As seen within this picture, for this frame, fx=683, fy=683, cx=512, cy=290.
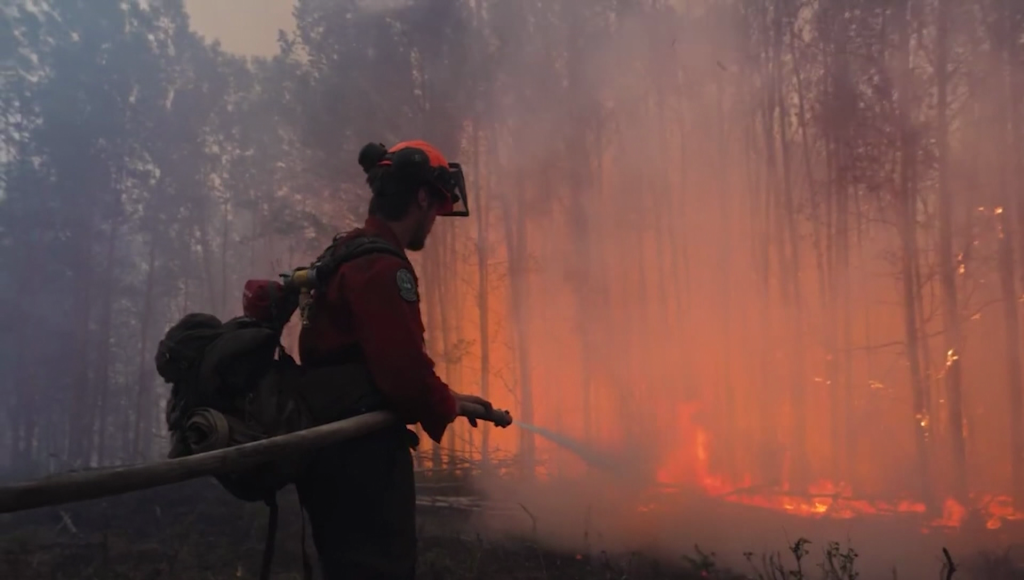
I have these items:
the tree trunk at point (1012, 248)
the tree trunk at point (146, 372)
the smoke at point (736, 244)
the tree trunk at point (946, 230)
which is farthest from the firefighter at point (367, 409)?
the tree trunk at point (146, 372)

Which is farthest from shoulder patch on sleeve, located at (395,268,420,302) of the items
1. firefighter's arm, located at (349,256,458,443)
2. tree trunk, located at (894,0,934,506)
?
tree trunk, located at (894,0,934,506)

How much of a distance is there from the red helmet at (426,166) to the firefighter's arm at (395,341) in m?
0.43

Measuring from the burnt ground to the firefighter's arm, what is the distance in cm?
400

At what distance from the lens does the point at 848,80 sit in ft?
31.2

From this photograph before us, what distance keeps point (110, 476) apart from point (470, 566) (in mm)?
4874

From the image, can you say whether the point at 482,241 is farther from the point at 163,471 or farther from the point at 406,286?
the point at 163,471

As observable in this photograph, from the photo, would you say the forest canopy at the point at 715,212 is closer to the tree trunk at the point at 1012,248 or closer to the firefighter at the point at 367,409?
the tree trunk at the point at 1012,248

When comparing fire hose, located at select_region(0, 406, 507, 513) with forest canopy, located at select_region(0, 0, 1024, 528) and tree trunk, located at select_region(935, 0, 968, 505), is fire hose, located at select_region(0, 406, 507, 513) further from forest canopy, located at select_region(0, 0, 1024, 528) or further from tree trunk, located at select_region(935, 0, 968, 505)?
tree trunk, located at select_region(935, 0, 968, 505)

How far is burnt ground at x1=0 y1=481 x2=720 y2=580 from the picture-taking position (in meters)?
5.93

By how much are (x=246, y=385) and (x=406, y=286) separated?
24.7 inches

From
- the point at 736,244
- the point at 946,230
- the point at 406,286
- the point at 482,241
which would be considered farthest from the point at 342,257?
the point at 482,241

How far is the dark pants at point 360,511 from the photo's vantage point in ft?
7.39

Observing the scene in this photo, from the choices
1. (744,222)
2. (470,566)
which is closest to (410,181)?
(470,566)

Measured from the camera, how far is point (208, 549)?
7.14 meters
